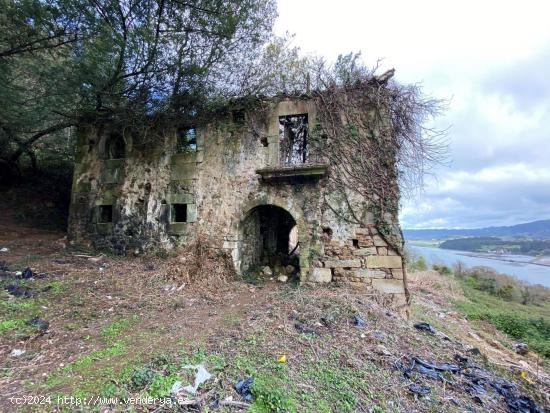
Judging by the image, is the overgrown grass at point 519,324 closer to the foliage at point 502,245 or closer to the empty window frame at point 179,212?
the empty window frame at point 179,212

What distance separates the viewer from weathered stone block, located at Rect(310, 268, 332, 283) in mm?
6945

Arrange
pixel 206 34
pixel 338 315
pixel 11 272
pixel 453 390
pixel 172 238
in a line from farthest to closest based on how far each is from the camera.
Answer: pixel 172 238 → pixel 206 34 → pixel 11 272 → pixel 338 315 → pixel 453 390

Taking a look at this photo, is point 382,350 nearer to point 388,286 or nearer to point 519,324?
point 388,286

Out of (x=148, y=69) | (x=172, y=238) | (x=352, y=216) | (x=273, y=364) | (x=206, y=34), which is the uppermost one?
(x=206, y=34)

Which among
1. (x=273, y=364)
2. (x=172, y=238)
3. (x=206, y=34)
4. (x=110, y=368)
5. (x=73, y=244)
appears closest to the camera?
(x=110, y=368)

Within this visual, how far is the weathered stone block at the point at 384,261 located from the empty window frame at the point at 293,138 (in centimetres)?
292

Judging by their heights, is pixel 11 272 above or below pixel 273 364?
above

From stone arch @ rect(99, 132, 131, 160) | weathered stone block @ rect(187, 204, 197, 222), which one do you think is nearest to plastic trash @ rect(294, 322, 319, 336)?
weathered stone block @ rect(187, 204, 197, 222)

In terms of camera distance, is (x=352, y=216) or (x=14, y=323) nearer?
(x=14, y=323)

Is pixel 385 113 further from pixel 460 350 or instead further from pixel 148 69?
pixel 148 69

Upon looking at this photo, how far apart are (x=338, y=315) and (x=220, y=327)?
6.67 feet

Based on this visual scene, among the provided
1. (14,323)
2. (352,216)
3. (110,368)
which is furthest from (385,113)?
(14,323)

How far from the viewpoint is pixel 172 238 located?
27.2ft

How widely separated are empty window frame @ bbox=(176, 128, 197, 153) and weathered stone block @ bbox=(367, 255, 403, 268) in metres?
5.76
